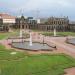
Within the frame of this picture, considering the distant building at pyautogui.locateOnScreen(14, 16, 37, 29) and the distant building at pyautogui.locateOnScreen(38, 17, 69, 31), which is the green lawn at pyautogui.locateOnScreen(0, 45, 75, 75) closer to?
the distant building at pyautogui.locateOnScreen(38, 17, 69, 31)

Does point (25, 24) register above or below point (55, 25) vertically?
above

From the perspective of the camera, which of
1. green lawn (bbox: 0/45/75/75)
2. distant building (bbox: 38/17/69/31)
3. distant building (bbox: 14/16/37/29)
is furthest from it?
distant building (bbox: 14/16/37/29)

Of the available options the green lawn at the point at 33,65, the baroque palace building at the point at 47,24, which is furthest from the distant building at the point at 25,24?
the green lawn at the point at 33,65

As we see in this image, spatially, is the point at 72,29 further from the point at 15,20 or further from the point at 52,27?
the point at 15,20

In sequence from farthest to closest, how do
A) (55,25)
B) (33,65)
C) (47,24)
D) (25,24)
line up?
1. (25,24)
2. (47,24)
3. (55,25)
4. (33,65)

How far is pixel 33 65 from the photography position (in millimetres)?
30406

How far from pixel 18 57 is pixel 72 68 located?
802cm

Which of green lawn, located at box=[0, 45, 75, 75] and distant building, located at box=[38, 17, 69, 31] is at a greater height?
distant building, located at box=[38, 17, 69, 31]

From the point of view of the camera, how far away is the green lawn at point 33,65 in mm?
27745

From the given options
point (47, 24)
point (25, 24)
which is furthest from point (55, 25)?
point (25, 24)

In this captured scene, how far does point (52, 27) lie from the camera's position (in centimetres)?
11756

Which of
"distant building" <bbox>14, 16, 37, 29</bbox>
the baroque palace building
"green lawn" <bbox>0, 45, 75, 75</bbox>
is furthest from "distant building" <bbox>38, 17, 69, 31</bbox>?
"green lawn" <bbox>0, 45, 75, 75</bbox>

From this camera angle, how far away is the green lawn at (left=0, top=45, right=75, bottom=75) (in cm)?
2775

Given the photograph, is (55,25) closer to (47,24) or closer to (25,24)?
(47,24)
